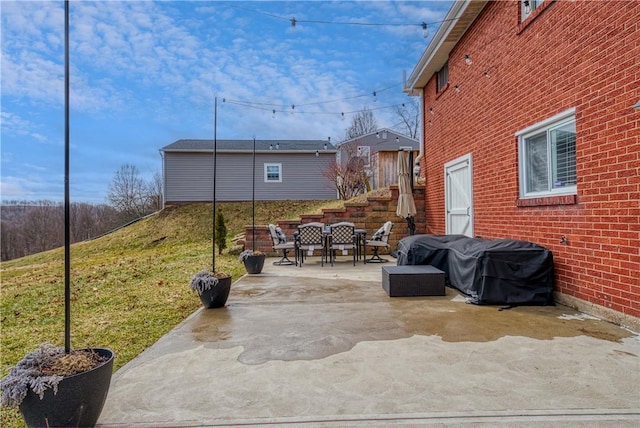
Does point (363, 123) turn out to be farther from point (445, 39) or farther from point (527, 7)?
point (527, 7)

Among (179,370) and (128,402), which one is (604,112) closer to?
(179,370)

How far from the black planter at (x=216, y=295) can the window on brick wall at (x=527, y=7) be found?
5.34m

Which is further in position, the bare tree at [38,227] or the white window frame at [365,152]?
the white window frame at [365,152]

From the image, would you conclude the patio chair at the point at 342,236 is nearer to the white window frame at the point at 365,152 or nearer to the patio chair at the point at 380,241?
the patio chair at the point at 380,241

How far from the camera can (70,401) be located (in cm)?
172

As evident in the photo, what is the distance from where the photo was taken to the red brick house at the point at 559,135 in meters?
3.40

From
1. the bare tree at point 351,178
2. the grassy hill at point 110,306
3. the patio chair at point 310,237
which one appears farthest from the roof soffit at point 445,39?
the grassy hill at point 110,306

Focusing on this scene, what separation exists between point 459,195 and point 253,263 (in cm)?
437

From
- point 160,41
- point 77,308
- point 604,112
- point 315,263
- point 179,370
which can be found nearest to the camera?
point 179,370

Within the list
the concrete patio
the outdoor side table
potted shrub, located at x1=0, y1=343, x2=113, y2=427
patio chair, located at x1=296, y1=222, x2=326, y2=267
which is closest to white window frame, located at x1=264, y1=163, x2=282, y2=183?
patio chair, located at x1=296, y1=222, x2=326, y2=267

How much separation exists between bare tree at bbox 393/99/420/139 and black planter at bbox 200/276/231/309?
22661 millimetres

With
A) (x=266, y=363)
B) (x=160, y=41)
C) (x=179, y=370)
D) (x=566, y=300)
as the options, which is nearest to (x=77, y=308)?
(x=179, y=370)

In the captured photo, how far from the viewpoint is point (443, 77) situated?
28.2ft

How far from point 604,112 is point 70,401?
475 centimetres
